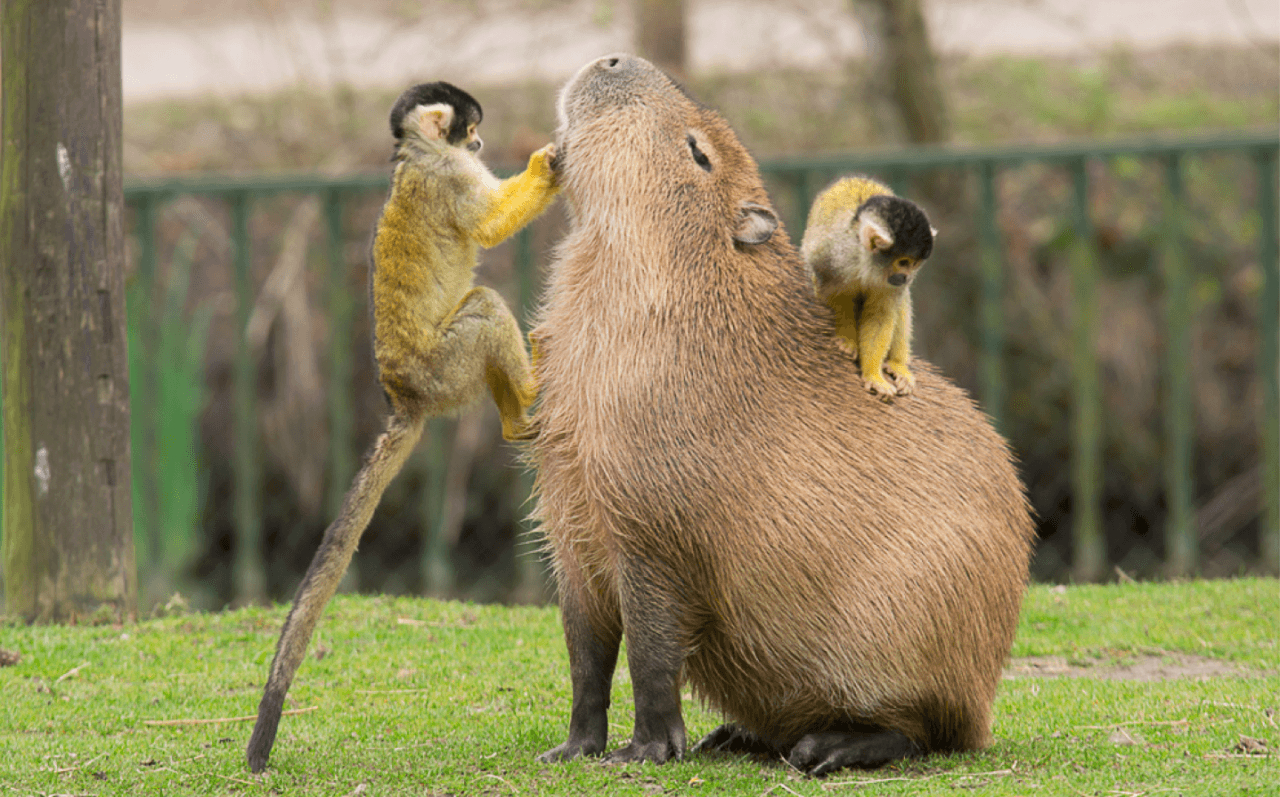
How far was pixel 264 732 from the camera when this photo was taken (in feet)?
12.5

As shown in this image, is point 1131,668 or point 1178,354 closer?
point 1131,668

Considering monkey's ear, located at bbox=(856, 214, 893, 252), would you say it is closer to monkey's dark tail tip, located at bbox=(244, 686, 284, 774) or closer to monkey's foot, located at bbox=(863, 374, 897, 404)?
monkey's foot, located at bbox=(863, 374, 897, 404)

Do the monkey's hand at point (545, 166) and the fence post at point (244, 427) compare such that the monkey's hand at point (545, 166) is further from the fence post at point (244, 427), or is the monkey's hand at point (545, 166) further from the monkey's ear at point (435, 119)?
the fence post at point (244, 427)

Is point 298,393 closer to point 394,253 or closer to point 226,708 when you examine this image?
point 226,708

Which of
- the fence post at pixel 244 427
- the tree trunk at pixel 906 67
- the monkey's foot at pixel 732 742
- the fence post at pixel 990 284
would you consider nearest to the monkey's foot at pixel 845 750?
the monkey's foot at pixel 732 742

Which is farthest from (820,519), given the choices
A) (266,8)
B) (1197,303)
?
(266,8)

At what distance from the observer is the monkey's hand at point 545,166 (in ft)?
13.3

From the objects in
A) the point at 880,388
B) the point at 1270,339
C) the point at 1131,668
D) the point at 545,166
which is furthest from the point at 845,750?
the point at 1270,339

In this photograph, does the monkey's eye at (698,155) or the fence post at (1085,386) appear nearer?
the monkey's eye at (698,155)

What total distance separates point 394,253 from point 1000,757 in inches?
88.6

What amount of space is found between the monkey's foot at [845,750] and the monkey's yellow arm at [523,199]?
1.66 metres

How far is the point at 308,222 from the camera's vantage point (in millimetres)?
10023

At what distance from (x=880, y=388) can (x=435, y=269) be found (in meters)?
1.35

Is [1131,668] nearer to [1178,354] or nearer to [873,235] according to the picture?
[873,235]
